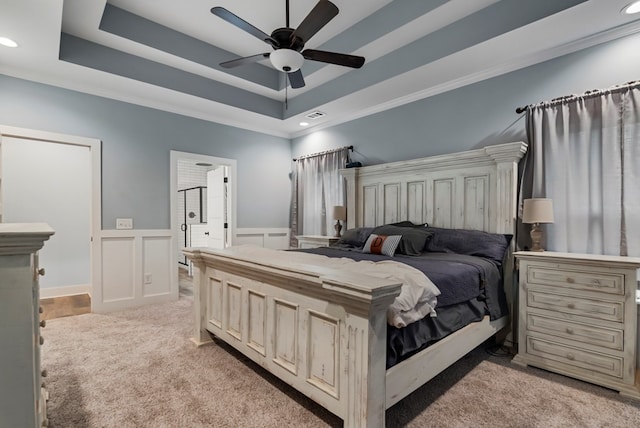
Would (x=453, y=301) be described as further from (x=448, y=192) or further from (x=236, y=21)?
(x=236, y=21)

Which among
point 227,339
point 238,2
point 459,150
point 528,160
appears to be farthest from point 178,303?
point 528,160

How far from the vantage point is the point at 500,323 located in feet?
8.47

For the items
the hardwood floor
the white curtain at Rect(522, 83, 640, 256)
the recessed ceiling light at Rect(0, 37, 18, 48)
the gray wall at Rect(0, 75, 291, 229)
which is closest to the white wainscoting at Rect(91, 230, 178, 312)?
the gray wall at Rect(0, 75, 291, 229)

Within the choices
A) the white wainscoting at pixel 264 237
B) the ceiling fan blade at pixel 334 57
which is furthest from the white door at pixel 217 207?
the ceiling fan blade at pixel 334 57

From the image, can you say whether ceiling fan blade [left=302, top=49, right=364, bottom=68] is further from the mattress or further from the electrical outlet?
the electrical outlet

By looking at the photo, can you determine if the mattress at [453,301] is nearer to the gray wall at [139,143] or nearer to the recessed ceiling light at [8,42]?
the gray wall at [139,143]

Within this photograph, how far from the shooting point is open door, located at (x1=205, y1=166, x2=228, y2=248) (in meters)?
4.82

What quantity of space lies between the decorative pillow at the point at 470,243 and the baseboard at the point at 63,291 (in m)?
4.85

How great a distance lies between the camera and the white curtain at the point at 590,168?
7.57 ft

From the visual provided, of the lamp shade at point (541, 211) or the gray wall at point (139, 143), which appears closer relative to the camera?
the lamp shade at point (541, 211)

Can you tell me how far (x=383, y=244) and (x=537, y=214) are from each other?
1280 millimetres

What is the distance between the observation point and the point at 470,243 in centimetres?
286

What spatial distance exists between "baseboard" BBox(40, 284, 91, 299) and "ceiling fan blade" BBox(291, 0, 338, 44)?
4661mm

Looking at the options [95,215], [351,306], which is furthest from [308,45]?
[351,306]
